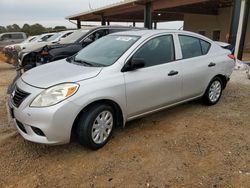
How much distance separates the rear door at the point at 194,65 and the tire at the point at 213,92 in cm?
22

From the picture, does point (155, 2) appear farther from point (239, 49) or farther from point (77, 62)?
point (77, 62)

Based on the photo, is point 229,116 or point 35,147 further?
point 229,116

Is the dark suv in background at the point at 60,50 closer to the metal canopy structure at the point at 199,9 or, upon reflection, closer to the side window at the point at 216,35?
the metal canopy structure at the point at 199,9

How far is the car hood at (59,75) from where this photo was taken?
2979 mm

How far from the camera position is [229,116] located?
4.37 metres

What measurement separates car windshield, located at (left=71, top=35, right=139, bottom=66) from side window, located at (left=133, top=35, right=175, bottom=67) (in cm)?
21

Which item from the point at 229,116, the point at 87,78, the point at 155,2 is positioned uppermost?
the point at 155,2

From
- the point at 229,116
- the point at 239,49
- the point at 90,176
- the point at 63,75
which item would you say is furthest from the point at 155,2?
the point at 90,176

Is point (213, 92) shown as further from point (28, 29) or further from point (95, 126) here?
point (28, 29)

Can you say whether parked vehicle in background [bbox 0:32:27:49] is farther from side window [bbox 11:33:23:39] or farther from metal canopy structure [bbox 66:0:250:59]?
metal canopy structure [bbox 66:0:250:59]

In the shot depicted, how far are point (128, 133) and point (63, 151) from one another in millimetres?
1045

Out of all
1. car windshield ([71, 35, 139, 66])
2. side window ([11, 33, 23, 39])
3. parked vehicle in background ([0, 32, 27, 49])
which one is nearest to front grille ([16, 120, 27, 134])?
car windshield ([71, 35, 139, 66])

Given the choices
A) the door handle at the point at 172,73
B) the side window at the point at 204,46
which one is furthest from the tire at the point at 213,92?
the door handle at the point at 172,73

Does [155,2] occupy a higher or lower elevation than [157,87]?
higher
